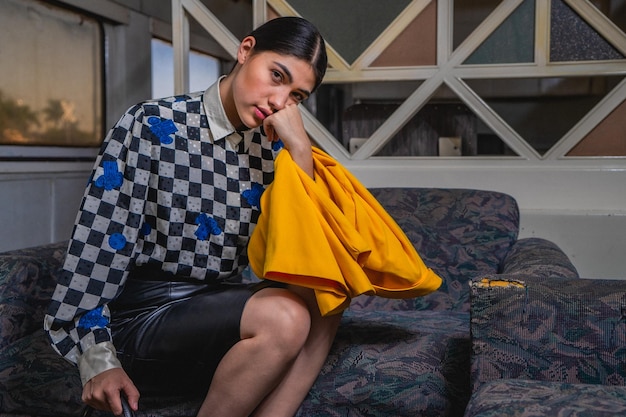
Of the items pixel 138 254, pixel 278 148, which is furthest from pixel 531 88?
pixel 138 254

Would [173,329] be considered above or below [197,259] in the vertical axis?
below

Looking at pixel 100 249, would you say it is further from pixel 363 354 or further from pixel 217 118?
pixel 363 354

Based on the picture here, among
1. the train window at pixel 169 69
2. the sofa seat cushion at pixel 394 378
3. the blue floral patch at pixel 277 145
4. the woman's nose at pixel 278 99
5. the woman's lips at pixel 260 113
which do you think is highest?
the train window at pixel 169 69

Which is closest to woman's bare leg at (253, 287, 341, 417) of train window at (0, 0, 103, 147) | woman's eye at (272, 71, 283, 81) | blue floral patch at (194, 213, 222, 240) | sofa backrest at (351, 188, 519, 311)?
blue floral patch at (194, 213, 222, 240)

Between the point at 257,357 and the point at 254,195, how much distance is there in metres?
0.39

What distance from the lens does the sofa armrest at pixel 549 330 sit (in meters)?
1.24

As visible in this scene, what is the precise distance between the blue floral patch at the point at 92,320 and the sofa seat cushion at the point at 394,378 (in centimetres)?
45

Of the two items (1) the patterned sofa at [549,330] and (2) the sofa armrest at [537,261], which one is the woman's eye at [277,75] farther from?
(2) the sofa armrest at [537,261]

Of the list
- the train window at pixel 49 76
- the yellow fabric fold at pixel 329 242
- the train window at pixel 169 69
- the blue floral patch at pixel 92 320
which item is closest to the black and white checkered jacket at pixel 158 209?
the blue floral patch at pixel 92 320

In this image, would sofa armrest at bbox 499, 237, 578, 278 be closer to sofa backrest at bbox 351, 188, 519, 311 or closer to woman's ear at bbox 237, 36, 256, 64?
sofa backrest at bbox 351, 188, 519, 311

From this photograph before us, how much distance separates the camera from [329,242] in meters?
1.31

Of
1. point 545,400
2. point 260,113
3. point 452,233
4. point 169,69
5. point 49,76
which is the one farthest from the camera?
point 169,69

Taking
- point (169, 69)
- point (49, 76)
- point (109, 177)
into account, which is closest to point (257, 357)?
point (109, 177)

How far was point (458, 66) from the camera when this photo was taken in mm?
2443
